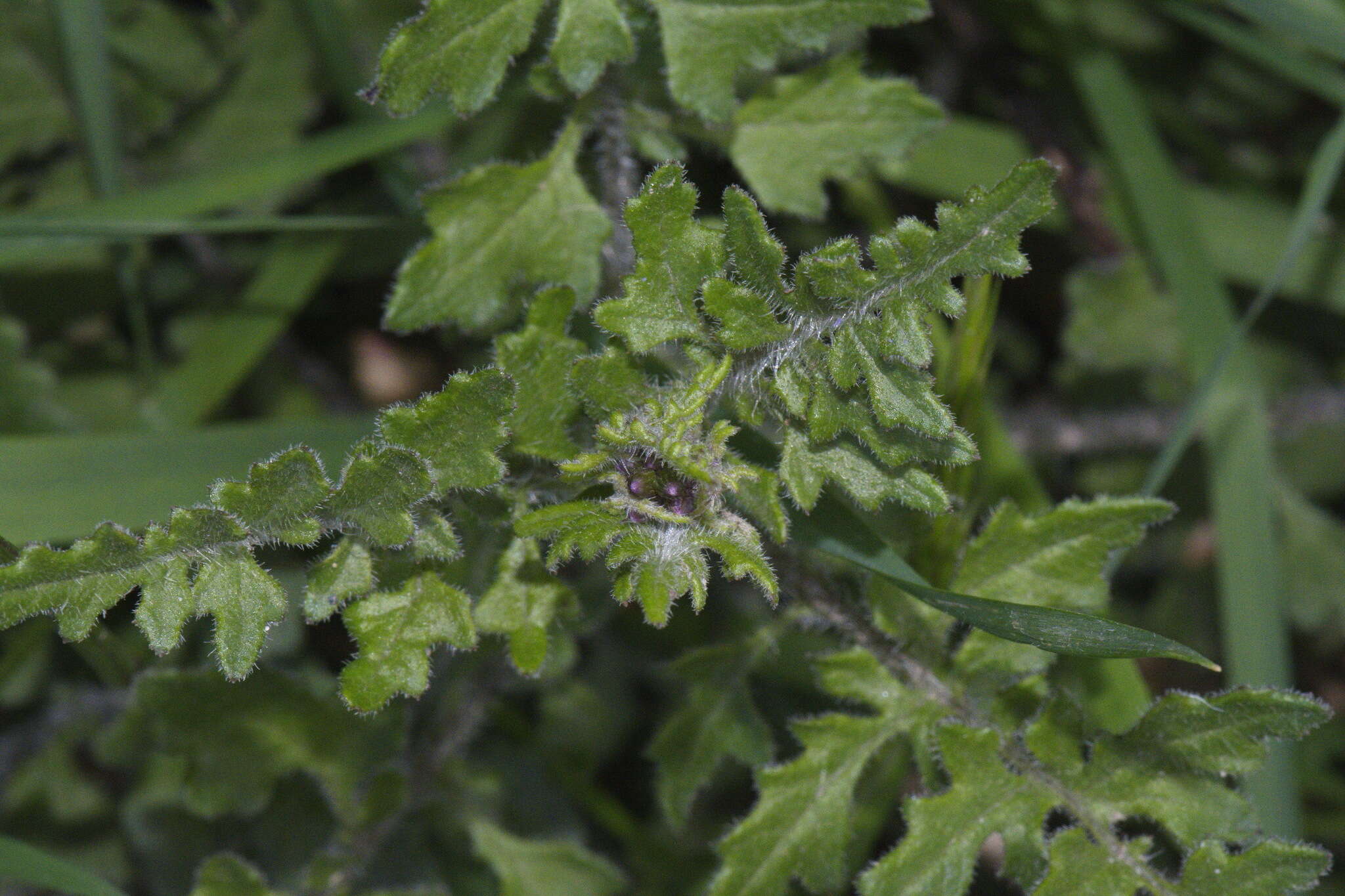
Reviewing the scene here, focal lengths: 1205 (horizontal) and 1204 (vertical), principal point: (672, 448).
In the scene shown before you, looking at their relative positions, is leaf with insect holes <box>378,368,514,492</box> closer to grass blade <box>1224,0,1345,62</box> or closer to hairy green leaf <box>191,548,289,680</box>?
hairy green leaf <box>191,548,289,680</box>

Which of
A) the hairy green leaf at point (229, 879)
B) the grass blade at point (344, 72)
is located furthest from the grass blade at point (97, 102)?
the hairy green leaf at point (229, 879)

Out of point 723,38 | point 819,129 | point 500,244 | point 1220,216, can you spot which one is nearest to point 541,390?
point 500,244

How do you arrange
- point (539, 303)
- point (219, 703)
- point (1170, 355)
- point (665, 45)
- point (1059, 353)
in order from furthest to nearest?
point (1059, 353)
point (1170, 355)
point (219, 703)
point (665, 45)
point (539, 303)

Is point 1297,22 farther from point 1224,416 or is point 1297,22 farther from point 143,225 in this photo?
point 143,225

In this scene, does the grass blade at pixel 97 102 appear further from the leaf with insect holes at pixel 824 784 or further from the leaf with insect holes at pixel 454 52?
the leaf with insect holes at pixel 824 784

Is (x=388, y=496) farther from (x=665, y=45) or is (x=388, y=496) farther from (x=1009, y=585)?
(x=1009, y=585)

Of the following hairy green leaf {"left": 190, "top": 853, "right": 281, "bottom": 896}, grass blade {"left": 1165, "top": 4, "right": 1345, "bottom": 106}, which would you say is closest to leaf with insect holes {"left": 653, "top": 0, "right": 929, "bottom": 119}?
grass blade {"left": 1165, "top": 4, "right": 1345, "bottom": 106}

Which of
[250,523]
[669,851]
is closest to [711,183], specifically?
[669,851]
